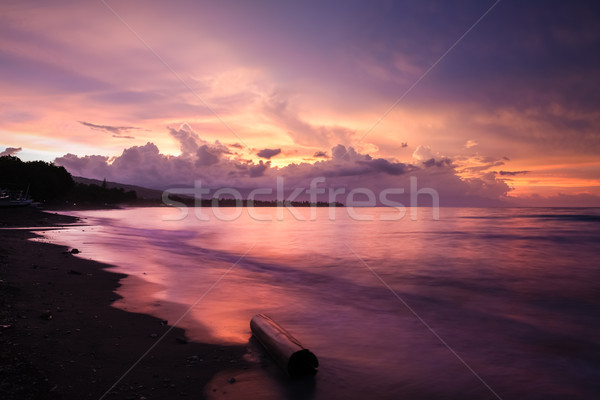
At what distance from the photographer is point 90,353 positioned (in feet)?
24.0

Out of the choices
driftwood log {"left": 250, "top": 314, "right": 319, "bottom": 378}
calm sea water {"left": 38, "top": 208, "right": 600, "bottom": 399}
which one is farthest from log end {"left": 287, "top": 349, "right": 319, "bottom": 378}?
calm sea water {"left": 38, "top": 208, "right": 600, "bottom": 399}

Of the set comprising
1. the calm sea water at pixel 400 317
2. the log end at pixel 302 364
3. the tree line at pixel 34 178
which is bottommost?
the calm sea water at pixel 400 317

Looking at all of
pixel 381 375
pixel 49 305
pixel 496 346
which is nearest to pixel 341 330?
pixel 381 375

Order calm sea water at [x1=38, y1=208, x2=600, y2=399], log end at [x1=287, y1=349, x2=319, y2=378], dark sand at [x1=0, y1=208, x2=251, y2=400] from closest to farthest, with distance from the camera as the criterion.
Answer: dark sand at [x1=0, y1=208, x2=251, y2=400] < log end at [x1=287, y1=349, x2=319, y2=378] < calm sea water at [x1=38, y1=208, x2=600, y2=399]

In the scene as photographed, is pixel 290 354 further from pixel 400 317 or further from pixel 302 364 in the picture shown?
pixel 400 317

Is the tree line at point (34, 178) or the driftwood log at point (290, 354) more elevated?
the tree line at point (34, 178)

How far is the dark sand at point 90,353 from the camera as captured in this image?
6102 mm

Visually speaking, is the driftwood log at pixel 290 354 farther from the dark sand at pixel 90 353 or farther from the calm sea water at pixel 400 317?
the dark sand at pixel 90 353

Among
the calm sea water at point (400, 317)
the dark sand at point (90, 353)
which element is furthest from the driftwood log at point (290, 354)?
the dark sand at point (90, 353)

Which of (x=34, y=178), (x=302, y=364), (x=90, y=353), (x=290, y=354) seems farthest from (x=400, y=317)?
(x=34, y=178)

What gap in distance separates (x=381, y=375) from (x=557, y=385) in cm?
412

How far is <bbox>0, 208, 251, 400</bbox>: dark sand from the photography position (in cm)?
610

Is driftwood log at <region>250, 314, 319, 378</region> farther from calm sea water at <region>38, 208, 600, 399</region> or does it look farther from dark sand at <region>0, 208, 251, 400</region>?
dark sand at <region>0, 208, 251, 400</region>

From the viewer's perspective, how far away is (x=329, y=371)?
7828 mm
